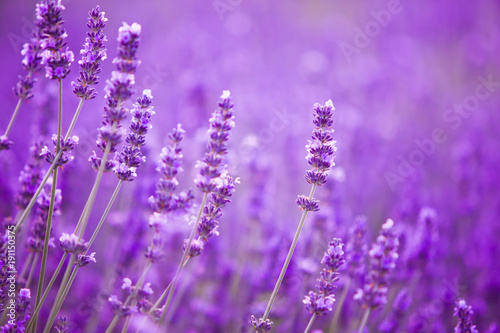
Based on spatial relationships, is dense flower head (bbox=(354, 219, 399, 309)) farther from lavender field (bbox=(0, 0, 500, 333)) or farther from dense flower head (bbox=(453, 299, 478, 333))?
dense flower head (bbox=(453, 299, 478, 333))

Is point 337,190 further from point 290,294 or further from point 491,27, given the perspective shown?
point 491,27

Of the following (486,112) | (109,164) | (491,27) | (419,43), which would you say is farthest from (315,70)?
(109,164)

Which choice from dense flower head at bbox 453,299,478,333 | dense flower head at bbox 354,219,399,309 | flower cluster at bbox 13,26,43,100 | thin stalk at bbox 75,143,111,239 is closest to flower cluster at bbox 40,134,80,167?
thin stalk at bbox 75,143,111,239

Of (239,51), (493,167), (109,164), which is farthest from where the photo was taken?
(239,51)

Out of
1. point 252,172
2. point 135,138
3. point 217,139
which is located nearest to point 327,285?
point 217,139

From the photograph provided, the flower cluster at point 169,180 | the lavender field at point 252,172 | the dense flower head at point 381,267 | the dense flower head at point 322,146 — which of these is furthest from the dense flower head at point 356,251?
the flower cluster at point 169,180

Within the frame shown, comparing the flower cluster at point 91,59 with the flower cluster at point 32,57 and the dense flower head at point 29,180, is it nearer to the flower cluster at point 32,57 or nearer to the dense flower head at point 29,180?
the flower cluster at point 32,57
